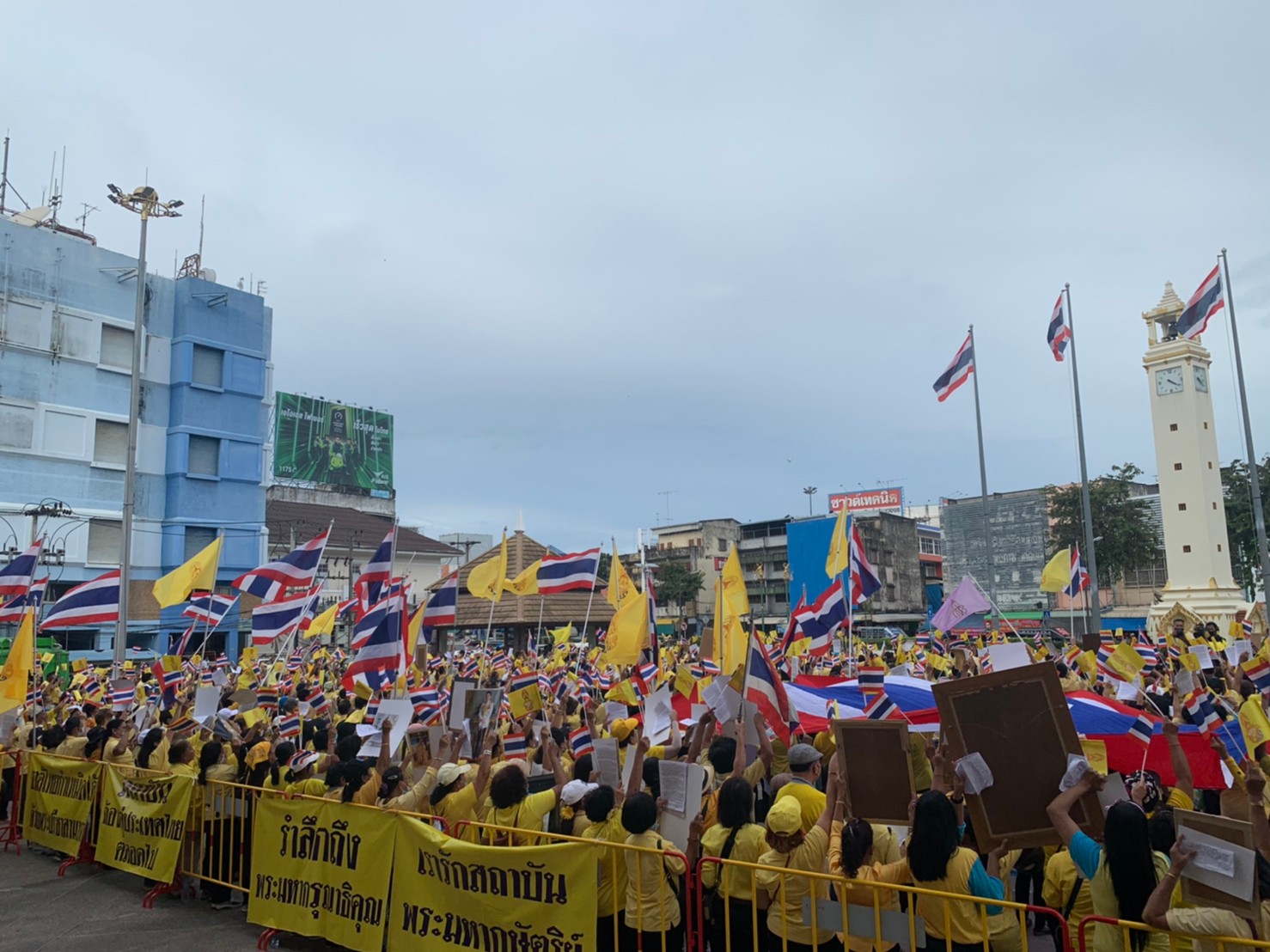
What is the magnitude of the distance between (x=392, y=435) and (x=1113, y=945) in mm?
77589

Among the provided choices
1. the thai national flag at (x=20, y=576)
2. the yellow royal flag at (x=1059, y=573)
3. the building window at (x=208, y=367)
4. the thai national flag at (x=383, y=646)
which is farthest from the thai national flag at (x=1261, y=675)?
the building window at (x=208, y=367)

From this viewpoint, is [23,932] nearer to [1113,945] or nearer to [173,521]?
[1113,945]

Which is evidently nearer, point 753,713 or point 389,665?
point 753,713

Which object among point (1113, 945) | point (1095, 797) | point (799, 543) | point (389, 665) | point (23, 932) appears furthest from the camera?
point (799, 543)

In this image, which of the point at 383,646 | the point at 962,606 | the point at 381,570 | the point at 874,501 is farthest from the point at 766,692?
the point at 874,501

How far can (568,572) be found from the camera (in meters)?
15.1

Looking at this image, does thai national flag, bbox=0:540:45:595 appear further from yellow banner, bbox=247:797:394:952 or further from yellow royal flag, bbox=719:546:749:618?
yellow royal flag, bbox=719:546:749:618

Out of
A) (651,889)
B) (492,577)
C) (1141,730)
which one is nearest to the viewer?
(651,889)

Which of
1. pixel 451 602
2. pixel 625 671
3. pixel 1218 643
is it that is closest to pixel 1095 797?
pixel 451 602

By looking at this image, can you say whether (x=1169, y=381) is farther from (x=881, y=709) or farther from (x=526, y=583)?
(x=881, y=709)

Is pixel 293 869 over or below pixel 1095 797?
below

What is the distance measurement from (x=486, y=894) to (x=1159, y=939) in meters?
3.64

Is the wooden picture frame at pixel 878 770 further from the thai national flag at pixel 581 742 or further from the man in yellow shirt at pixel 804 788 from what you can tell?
the thai national flag at pixel 581 742

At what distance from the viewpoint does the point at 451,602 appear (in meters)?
12.6
